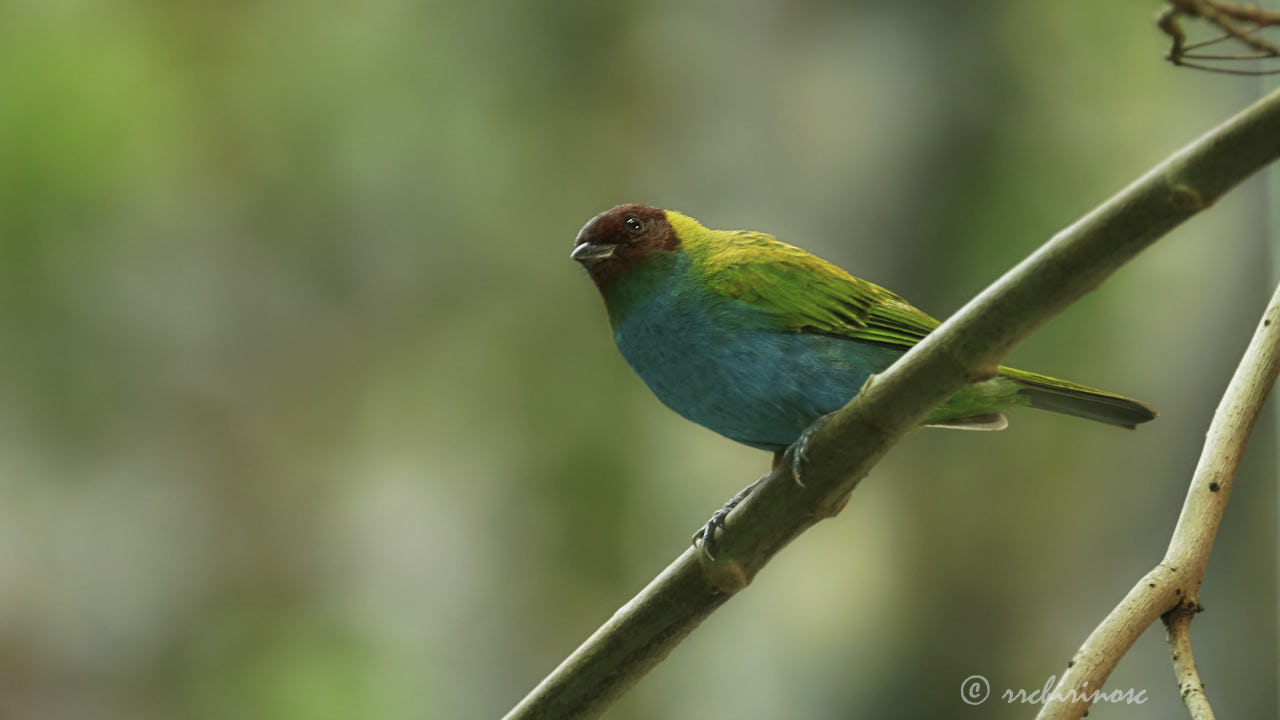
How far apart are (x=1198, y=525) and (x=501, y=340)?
2780 millimetres

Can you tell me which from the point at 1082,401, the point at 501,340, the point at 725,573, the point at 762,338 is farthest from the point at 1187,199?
the point at 501,340

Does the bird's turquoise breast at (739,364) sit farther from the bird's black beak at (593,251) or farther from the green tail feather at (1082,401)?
the green tail feather at (1082,401)

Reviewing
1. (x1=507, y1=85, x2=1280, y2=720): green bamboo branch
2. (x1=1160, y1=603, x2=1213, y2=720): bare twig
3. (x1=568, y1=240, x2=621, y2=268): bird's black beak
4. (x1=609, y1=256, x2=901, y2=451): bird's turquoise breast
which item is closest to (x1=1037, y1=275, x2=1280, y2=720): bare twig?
(x1=1160, y1=603, x2=1213, y2=720): bare twig

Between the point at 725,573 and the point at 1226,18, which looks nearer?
the point at 1226,18

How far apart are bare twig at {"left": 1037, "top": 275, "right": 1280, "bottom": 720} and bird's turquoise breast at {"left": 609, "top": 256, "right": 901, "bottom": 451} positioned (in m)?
0.58

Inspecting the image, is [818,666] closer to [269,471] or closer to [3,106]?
[269,471]

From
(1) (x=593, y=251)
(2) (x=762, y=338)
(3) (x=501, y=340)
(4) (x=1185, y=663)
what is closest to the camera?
(4) (x=1185, y=663)

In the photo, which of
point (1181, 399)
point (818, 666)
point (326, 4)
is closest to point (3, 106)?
point (326, 4)

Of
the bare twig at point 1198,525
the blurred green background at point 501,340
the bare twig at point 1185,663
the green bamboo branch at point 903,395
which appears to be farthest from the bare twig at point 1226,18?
the blurred green background at point 501,340

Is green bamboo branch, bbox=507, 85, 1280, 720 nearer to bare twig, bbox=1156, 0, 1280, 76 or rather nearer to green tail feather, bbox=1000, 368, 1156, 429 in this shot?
bare twig, bbox=1156, 0, 1280, 76

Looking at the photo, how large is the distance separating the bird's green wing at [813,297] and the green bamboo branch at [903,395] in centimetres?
52

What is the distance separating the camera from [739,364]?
174cm

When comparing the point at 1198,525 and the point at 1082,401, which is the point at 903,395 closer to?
the point at 1198,525

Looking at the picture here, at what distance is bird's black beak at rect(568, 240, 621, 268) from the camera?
1.87 metres
